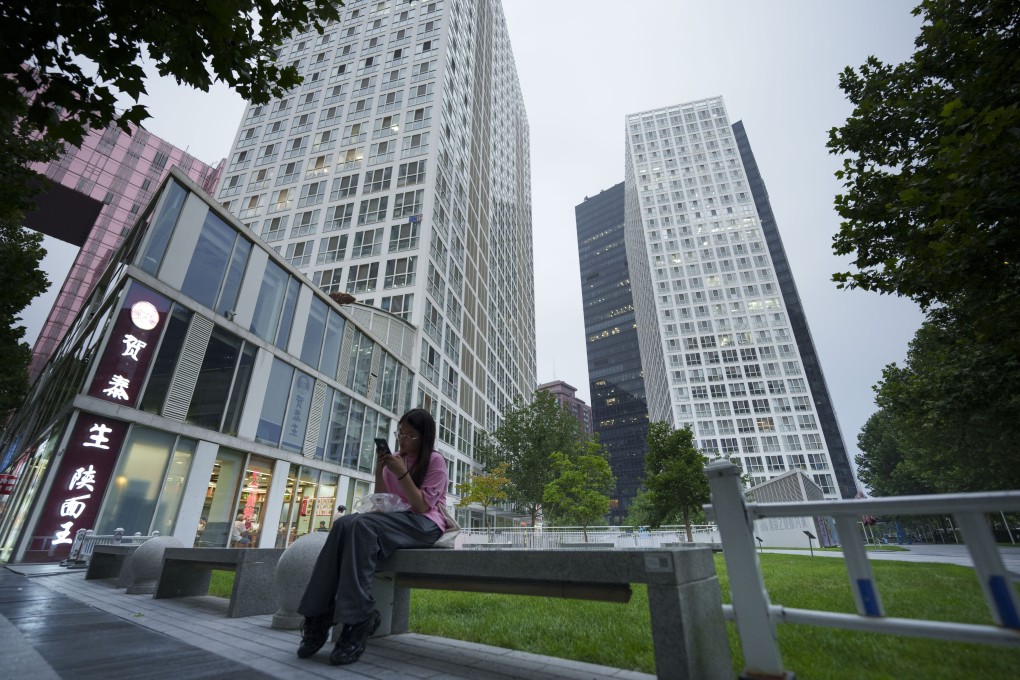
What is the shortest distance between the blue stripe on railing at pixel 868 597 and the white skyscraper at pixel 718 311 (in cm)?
6452

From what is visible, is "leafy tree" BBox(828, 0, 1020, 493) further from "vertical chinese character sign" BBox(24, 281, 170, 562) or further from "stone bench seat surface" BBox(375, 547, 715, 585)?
"vertical chinese character sign" BBox(24, 281, 170, 562)

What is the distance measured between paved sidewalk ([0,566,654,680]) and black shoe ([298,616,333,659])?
0.06 metres

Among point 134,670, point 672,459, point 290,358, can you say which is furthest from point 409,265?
point 134,670

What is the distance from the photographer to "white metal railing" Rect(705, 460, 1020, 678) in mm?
1650

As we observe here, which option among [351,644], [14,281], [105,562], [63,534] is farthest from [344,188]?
[351,644]

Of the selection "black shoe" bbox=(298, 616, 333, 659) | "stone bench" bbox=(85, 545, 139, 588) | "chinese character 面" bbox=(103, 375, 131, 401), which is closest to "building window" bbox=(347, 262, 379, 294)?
"chinese character 面" bbox=(103, 375, 131, 401)

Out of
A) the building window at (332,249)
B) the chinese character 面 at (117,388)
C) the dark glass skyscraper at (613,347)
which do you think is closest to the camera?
the chinese character 面 at (117,388)

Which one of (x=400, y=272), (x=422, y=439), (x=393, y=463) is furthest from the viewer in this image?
(x=400, y=272)

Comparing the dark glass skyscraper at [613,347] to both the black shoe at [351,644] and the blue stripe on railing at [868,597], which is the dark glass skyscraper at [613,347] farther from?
the blue stripe on railing at [868,597]

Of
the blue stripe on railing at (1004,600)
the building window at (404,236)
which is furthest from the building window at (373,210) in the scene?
the blue stripe on railing at (1004,600)

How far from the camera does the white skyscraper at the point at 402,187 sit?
32844 millimetres

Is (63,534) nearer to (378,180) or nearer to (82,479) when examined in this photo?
(82,479)

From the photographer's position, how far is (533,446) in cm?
3550

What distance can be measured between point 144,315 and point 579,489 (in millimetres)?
24990
